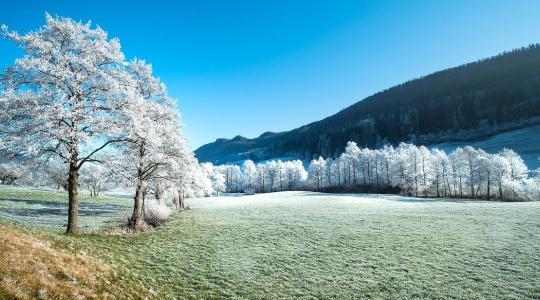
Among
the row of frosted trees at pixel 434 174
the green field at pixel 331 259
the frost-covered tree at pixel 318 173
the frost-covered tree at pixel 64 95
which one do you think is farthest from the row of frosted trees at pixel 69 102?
the frost-covered tree at pixel 318 173

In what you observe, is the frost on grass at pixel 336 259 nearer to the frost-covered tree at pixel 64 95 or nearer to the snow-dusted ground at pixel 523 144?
the frost-covered tree at pixel 64 95

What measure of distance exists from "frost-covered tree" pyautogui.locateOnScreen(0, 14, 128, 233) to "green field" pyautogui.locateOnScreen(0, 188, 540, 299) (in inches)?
217

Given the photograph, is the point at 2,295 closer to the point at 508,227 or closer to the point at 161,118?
the point at 161,118

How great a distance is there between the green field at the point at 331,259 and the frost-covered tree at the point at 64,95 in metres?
5.51

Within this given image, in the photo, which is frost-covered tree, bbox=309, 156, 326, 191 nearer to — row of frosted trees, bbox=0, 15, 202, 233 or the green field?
the green field

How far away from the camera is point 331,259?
21.0 meters

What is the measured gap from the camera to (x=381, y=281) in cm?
1748

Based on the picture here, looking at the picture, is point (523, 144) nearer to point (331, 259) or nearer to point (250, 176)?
point (250, 176)

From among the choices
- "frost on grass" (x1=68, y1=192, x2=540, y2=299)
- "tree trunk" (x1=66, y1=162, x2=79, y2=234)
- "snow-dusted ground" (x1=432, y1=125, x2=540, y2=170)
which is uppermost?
"snow-dusted ground" (x1=432, y1=125, x2=540, y2=170)

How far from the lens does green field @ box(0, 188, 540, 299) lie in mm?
16344

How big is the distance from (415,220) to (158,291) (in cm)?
2797

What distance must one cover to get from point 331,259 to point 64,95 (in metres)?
19.8

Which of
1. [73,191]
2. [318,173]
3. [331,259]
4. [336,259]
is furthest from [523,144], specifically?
[73,191]

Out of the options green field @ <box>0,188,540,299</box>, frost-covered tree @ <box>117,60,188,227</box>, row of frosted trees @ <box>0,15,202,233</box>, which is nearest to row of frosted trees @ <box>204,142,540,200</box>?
green field @ <box>0,188,540,299</box>
